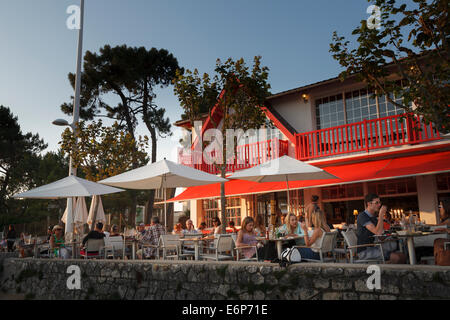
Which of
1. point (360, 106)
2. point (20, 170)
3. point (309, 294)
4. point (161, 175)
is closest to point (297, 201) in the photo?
point (360, 106)

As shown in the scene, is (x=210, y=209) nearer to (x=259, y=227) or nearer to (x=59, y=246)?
(x=59, y=246)

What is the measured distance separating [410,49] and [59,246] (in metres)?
10.6

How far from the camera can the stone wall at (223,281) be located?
4535mm

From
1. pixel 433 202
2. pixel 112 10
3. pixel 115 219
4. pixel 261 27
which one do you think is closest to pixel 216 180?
pixel 433 202

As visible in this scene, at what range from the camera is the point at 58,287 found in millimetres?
8602

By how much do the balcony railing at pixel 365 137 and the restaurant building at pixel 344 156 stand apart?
0.10 ft

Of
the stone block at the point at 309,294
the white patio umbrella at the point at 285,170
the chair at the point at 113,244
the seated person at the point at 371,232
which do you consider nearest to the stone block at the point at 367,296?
the stone block at the point at 309,294

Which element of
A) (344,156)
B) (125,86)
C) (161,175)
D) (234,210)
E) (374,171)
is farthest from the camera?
(125,86)

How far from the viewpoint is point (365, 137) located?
481 inches

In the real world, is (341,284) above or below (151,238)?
below

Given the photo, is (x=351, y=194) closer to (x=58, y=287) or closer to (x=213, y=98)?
(x=213, y=98)

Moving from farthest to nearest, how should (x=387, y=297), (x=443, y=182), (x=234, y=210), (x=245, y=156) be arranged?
(x=234, y=210), (x=245, y=156), (x=443, y=182), (x=387, y=297)

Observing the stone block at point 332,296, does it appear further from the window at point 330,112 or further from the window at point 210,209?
the window at point 210,209
